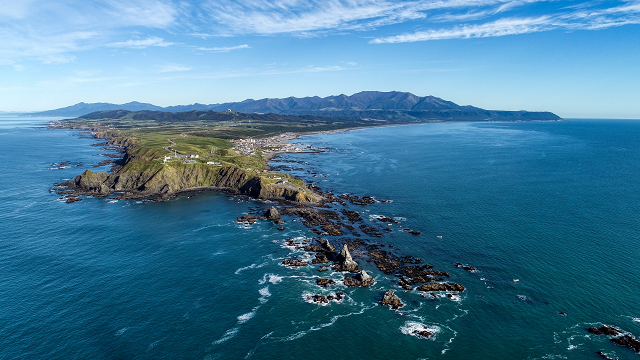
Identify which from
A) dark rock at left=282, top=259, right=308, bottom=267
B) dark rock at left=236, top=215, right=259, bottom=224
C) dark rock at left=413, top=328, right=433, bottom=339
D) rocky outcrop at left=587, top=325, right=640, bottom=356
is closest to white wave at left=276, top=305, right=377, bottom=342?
dark rock at left=413, top=328, right=433, bottom=339

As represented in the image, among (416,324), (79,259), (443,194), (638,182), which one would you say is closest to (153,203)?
(79,259)

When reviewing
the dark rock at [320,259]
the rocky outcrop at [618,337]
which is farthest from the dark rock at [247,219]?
the rocky outcrop at [618,337]

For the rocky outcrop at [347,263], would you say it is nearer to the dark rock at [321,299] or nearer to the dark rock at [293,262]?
the dark rock at [293,262]

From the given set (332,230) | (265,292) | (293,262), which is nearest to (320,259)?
(293,262)

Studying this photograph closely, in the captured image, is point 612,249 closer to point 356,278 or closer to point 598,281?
point 598,281

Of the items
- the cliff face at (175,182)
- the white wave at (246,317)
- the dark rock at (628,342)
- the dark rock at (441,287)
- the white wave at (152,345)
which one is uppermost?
the cliff face at (175,182)

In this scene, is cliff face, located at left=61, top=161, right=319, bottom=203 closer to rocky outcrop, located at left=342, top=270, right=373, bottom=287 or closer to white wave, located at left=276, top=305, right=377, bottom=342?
rocky outcrop, located at left=342, top=270, right=373, bottom=287
